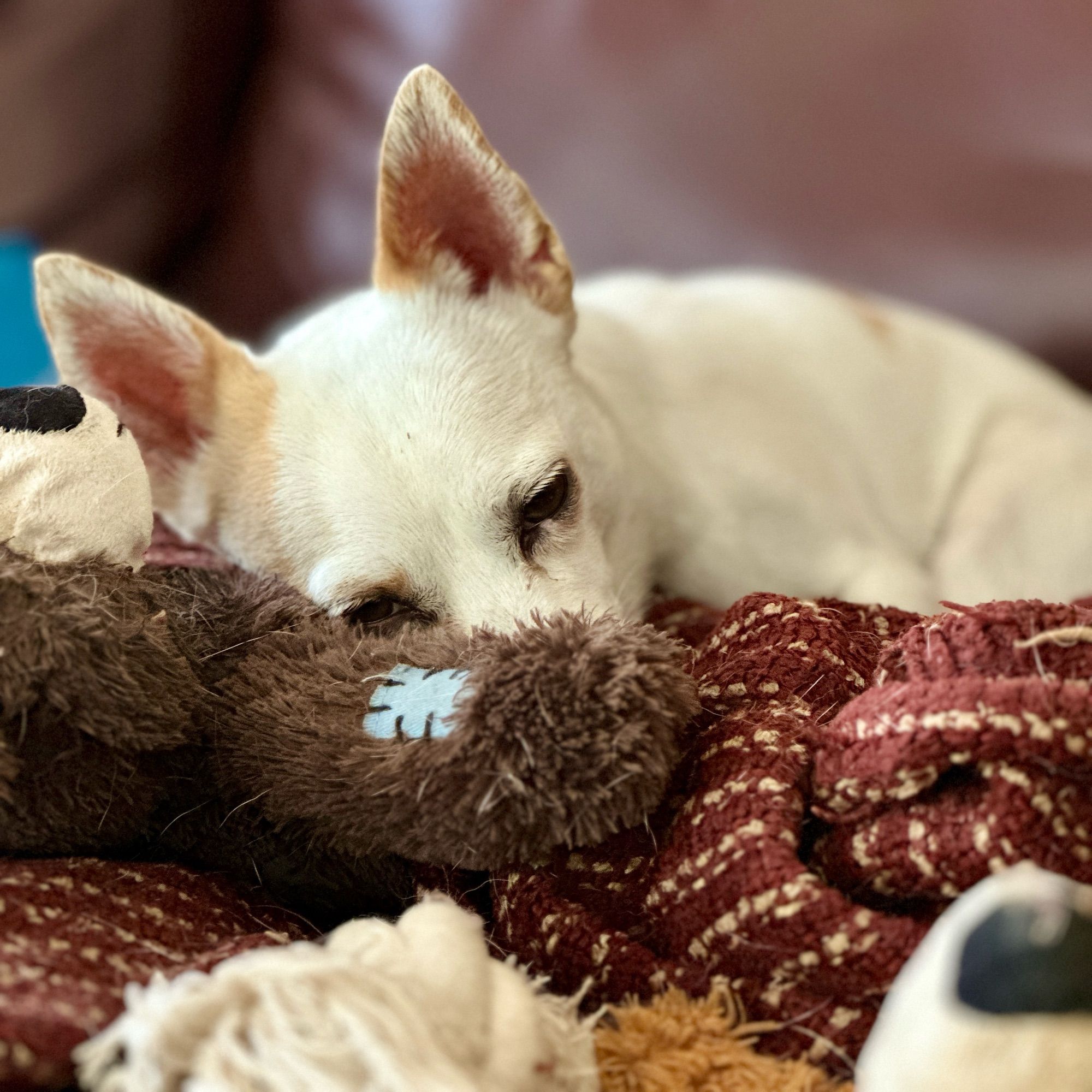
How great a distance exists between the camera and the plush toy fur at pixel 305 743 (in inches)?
30.0

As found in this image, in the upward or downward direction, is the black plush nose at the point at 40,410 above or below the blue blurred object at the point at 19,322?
above

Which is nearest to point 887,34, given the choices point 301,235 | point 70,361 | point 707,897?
point 301,235

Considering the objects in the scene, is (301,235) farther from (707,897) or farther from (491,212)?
(707,897)

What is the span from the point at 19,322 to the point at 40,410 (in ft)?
4.60

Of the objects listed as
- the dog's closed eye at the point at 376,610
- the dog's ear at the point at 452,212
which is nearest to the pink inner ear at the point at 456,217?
the dog's ear at the point at 452,212

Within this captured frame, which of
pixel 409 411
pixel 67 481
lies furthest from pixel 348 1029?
pixel 409 411

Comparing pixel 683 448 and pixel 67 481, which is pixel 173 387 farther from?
pixel 683 448

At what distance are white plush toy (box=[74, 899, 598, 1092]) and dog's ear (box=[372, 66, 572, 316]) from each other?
0.86m

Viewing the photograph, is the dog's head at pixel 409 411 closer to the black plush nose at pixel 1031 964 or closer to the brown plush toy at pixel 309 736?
the brown plush toy at pixel 309 736

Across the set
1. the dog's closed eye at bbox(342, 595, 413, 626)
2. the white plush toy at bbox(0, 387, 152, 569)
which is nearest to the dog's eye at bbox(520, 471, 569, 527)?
the dog's closed eye at bbox(342, 595, 413, 626)

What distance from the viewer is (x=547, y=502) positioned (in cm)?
118

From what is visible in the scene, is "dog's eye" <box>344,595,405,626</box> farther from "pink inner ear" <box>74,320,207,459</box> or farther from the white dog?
"pink inner ear" <box>74,320,207,459</box>

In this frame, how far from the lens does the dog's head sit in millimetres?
1129

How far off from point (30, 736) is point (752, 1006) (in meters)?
0.54
